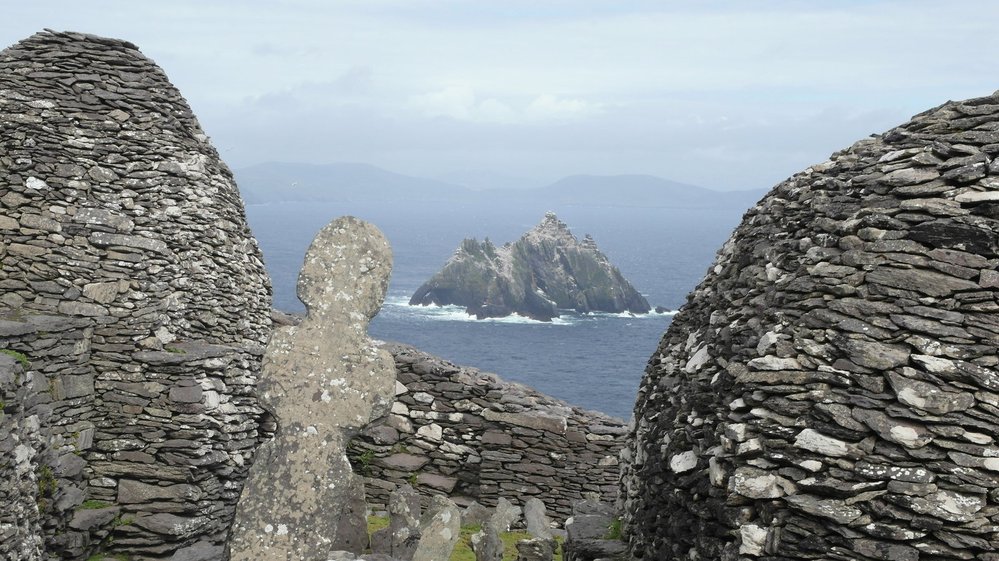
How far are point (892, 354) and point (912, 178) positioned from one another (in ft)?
6.58

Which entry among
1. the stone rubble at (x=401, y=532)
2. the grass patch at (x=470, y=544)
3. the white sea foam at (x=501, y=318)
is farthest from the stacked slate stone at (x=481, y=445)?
Result: the white sea foam at (x=501, y=318)

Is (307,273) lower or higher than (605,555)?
higher

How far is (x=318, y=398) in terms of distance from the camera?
8.77 m

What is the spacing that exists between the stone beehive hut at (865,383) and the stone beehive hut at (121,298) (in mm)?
10177

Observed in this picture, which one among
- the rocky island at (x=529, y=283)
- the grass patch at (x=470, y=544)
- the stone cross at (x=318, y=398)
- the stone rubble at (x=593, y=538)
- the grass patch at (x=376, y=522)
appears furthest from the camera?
the rocky island at (x=529, y=283)

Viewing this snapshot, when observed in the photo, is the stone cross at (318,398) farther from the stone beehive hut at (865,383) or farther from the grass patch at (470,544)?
the grass patch at (470,544)

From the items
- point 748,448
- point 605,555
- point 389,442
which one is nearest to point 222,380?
point 389,442

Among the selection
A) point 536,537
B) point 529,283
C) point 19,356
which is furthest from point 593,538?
point 529,283

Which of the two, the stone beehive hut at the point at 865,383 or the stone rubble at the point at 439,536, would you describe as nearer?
the stone beehive hut at the point at 865,383

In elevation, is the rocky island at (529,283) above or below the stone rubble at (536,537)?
below

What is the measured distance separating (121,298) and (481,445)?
8322 mm

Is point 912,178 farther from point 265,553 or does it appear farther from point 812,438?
point 265,553

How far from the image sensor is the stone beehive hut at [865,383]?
825cm

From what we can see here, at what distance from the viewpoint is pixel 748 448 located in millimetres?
8805
